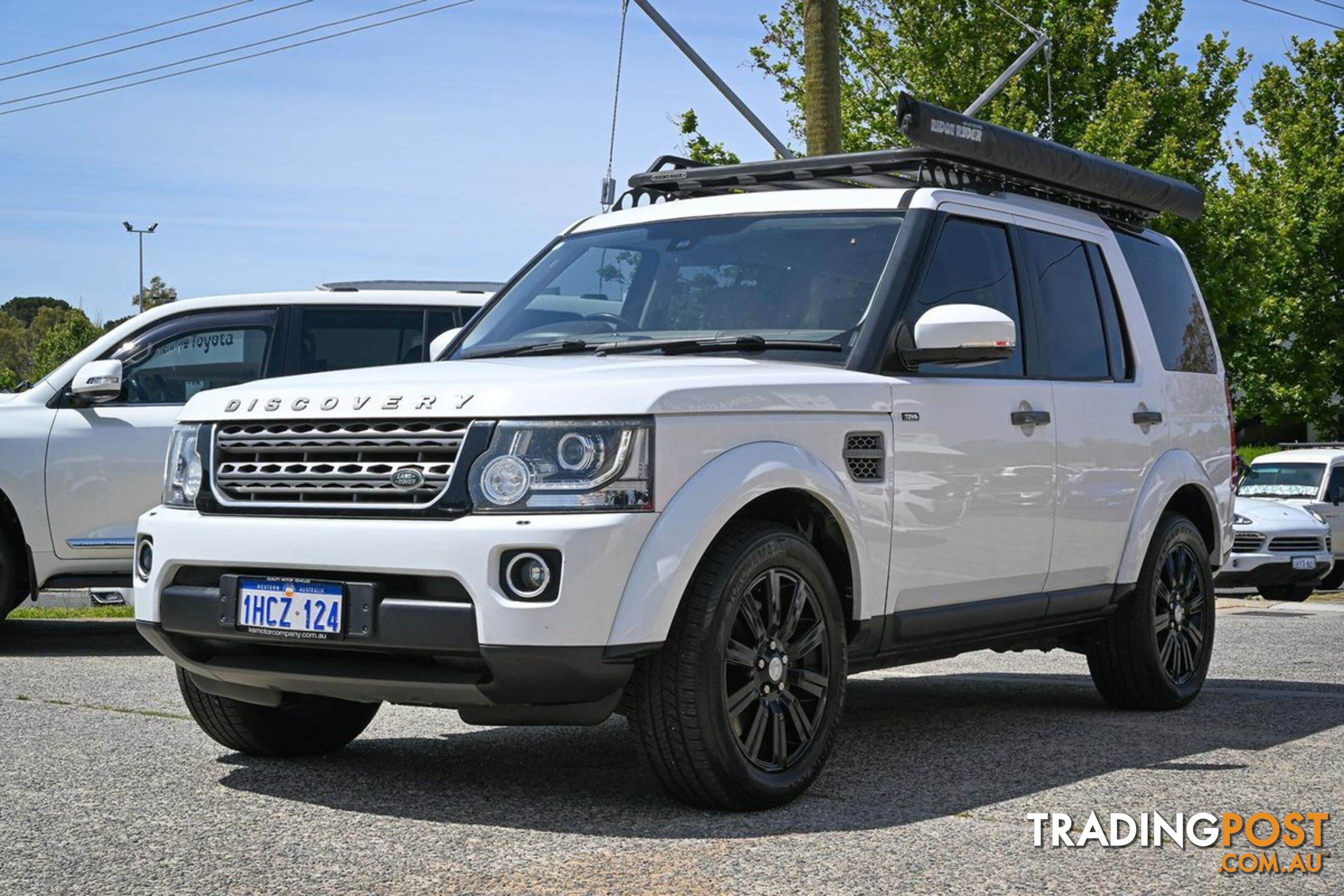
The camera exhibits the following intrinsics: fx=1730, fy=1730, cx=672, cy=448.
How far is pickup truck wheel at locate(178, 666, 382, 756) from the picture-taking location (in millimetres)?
5910

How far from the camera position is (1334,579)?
22219 millimetres

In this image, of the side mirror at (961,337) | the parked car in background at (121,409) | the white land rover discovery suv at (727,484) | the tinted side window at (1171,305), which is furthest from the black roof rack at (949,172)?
the parked car in background at (121,409)

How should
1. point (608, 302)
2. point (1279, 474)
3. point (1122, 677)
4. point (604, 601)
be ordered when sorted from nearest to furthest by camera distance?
point (604, 601), point (608, 302), point (1122, 677), point (1279, 474)

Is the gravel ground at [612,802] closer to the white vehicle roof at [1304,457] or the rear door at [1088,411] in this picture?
the rear door at [1088,411]

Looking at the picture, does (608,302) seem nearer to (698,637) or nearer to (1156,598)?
(698,637)

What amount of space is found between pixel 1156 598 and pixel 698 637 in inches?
139

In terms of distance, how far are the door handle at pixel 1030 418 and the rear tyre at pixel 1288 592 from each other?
13738mm

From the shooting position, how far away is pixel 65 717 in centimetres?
705

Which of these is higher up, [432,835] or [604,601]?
[604,601]

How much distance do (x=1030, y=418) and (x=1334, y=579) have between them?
17.3 m

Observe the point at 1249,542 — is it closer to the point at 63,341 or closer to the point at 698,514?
the point at 698,514

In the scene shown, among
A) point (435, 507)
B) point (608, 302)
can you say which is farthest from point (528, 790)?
point (608, 302)

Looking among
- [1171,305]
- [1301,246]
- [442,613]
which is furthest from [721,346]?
[1301,246]

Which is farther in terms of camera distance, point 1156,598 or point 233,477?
point 1156,598
